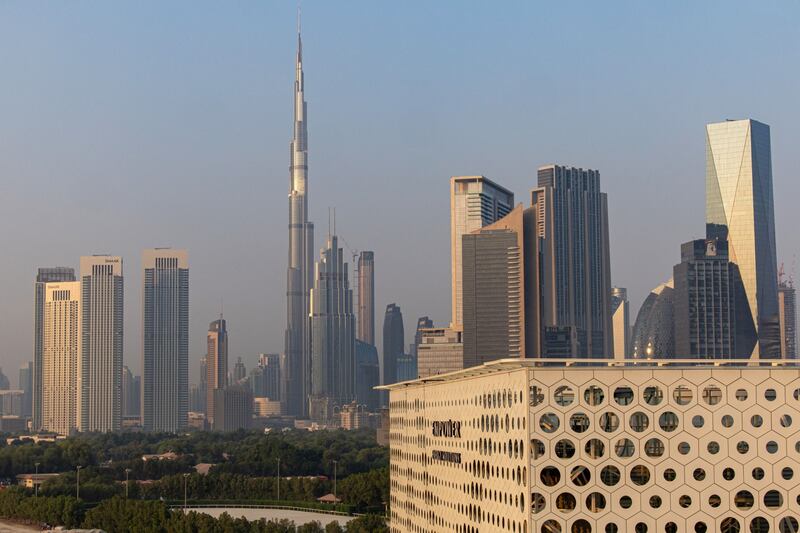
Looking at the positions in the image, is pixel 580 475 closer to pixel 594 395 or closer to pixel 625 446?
pixel 625 446

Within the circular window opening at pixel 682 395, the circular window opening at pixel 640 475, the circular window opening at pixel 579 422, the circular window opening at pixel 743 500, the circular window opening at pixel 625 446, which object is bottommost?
the circular window opening at pixel 743 500

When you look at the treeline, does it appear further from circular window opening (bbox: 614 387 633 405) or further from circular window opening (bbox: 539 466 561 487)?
circular window opening (bbox: 614 387 633 405)

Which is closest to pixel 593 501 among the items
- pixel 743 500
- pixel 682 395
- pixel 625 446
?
pixel 625 446

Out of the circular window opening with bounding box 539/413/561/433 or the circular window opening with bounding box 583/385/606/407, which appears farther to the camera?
the circular window opening with bounding box 583/385/606/407

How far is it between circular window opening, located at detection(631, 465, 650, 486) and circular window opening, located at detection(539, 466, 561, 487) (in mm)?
4090

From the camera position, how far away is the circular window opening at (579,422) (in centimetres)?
6856

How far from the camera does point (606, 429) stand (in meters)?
68.6

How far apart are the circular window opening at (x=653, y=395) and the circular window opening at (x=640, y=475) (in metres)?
3.57

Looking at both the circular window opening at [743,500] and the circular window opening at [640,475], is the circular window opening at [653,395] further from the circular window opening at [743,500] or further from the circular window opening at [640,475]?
the circular window opening at [743,500]

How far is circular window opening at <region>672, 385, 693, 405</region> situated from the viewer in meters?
68.8

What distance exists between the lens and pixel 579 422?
225 ft

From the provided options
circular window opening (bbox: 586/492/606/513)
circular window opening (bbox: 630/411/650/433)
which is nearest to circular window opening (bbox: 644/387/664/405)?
circular window opening (bbox: 630/411/650/433)

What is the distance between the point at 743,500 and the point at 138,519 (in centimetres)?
9251

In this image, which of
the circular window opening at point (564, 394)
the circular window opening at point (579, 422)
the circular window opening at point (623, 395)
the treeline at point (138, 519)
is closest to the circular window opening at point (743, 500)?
the circular window opening at point (623, 395)
